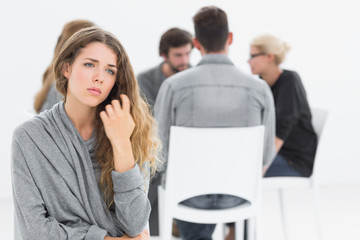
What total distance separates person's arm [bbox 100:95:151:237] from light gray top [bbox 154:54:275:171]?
3.72 ft

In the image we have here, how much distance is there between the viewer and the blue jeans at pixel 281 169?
9.81ft

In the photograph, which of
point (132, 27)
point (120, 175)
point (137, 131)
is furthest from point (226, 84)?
point (132, 27)

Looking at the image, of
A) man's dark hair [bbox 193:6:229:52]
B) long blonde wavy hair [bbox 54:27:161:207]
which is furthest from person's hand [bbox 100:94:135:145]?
man's dark hair [bbox 193:6:229:52]

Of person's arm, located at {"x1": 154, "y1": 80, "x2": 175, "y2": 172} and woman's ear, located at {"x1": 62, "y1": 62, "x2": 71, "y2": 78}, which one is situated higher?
woman's ear, located at {"x1": 62, "y1": 62, "x2": 71, "y2": 78}

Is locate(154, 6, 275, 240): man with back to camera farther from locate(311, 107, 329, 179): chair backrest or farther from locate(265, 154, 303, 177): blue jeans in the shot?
locate(311, 107, 329, 179): chair backrest

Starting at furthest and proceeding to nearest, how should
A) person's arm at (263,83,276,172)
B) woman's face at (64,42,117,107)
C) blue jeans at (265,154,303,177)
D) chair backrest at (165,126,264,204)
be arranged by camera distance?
blue jeans at (265,154,303,177) → person's arm at (263,83,276,172) → chair backrest at (165,126,264,204) → woman's face at (64,42,117,107)

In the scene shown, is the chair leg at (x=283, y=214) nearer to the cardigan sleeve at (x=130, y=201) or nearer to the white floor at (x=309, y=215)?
the white floor at (x=309, y=215)

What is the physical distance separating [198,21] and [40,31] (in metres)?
2.19

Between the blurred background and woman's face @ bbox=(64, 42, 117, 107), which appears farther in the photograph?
the blurred background

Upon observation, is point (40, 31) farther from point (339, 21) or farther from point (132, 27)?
point (339, 21)

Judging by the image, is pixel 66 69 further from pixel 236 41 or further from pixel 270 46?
pixel 236 41

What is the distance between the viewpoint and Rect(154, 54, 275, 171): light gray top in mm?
2553

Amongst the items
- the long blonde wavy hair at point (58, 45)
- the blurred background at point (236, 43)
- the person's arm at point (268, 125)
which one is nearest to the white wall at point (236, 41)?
the blurred background at point (236, 43)

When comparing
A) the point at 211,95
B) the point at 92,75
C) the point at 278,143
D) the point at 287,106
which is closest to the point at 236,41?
the point at 287,106
